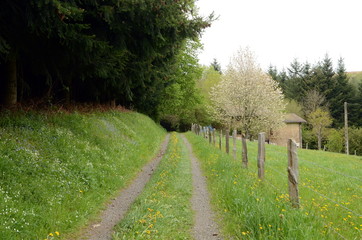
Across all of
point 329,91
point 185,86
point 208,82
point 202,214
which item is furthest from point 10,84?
point 329,91

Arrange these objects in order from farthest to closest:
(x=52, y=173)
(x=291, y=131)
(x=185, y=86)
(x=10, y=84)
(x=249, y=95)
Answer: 1. (x=291, y=131)
2. (x=185, y=86)
3. (x=249, y=95)
4. (x=10, y=84)
5. (x=52, y=173)

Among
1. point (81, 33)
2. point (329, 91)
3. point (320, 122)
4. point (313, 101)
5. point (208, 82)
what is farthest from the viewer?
point (313, 101)

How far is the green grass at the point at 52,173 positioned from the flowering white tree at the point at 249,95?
2228 cm

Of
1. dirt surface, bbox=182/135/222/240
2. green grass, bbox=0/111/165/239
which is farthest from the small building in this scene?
dirt surface, bbox=182/135/222/240

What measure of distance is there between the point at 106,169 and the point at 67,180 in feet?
6.78

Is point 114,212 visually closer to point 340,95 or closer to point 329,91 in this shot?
point 329,91

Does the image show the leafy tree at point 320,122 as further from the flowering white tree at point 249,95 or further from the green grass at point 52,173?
the green grass at point 52,173

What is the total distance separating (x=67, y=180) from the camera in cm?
655

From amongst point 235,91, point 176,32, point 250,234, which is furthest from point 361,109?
point 250,234

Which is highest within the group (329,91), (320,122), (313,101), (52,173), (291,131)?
(329,91)

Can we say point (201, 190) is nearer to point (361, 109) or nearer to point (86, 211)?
point (86, 211)

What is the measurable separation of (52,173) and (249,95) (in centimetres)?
2671

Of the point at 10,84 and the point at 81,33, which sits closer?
the point at 81,33

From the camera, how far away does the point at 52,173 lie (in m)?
6.38
